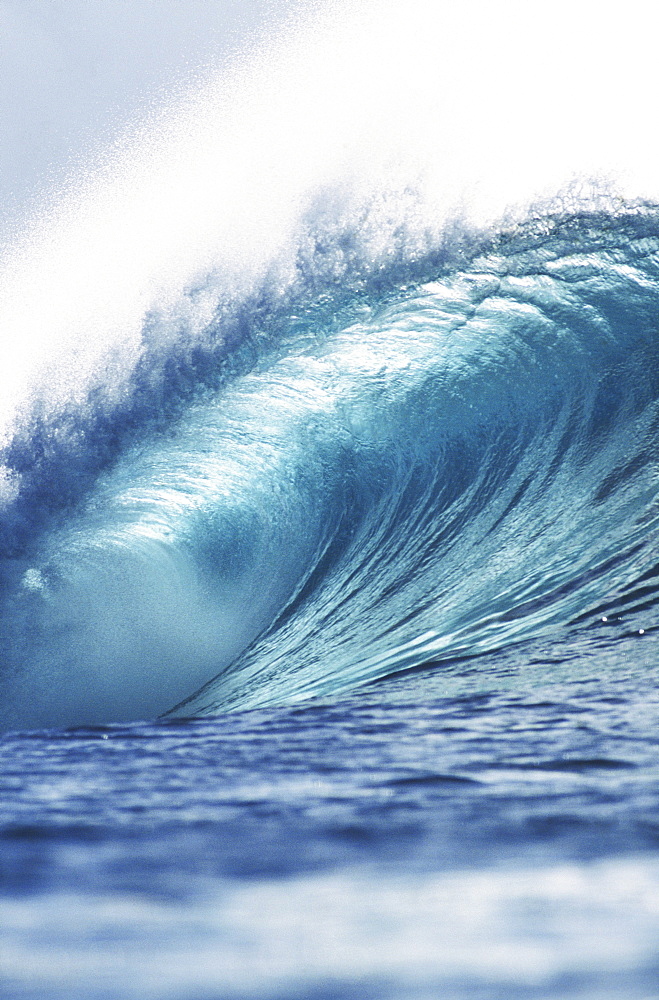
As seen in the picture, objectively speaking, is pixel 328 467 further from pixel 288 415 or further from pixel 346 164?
pixel 346 164

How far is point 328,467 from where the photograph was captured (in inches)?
203

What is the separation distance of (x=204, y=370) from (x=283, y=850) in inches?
179

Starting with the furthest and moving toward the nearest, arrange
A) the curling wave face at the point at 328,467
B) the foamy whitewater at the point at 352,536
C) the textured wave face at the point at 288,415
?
1. the textured wave face at the point at 288,415
2. the curling wave face at the point at 328,467
3. the foamy whitewater at the point at 352,536

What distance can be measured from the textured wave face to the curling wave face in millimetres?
14

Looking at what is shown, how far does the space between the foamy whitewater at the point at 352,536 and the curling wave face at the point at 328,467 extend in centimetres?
2

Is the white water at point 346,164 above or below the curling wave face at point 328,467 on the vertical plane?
above

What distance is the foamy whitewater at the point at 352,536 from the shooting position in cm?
96

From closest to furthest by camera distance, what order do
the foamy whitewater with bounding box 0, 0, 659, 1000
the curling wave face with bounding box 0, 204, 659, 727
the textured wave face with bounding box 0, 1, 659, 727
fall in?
the foamy whitewater with bounding box 0, 0, 659, 1000 < the curling wave face with bounding box 0, 204, 659, 727 < the textured wave face with bounding box 0, 1, 659, 727

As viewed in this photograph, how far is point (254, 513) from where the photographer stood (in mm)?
5410

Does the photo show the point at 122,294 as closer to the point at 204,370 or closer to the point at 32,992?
the point at 204,370

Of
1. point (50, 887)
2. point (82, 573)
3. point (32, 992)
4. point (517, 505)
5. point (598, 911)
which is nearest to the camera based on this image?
point (32, 992)

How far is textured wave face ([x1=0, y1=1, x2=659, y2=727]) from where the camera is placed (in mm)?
4441

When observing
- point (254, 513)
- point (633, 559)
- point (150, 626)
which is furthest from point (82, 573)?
point (633, 559)

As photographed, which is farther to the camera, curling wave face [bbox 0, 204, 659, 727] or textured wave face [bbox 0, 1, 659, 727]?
textured wave face [bbox 0, 1, 659, 727]
